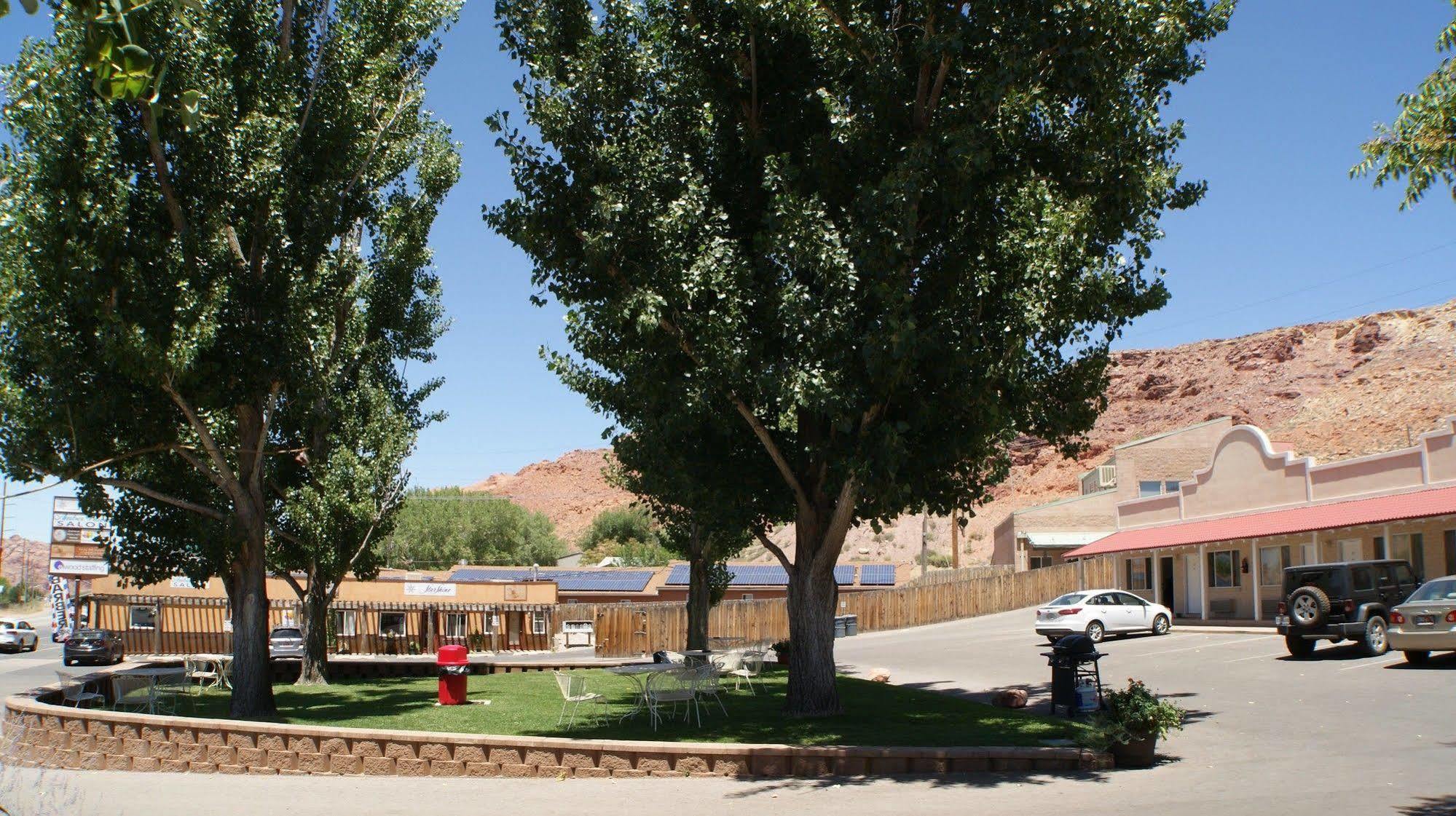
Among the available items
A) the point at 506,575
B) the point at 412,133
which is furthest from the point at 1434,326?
the point at 412,133

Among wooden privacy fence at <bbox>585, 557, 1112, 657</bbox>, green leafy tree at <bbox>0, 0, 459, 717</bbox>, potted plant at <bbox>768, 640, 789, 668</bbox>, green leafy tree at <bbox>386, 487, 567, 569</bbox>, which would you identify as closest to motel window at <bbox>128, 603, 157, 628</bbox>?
wooden privacy fence at <bbox>585, 557, 1112, 657</bbox>

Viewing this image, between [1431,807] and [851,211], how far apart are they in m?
9.48

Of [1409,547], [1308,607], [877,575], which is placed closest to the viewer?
[1308,607]

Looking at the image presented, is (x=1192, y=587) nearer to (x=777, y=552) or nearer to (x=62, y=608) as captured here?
(x=777, y=552)

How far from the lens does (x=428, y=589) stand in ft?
152

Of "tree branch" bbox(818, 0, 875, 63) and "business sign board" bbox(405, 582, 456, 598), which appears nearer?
"tree branch" bbox(818, 0, 875, 63)

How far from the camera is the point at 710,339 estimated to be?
14.8 metres

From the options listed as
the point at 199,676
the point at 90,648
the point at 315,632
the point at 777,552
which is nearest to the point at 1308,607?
the point at 777,552

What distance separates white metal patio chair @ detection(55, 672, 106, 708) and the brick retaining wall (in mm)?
2939

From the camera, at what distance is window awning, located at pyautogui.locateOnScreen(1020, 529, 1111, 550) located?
55094 mm

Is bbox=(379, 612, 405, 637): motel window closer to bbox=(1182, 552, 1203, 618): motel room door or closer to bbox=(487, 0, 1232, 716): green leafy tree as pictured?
bbox=(1182, 552, 1203, 618): motel room door

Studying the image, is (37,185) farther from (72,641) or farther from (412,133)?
(72,641)

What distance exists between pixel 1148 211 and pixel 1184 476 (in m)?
41.0

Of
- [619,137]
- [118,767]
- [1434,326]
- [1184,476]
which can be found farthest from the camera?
[1434,326]
